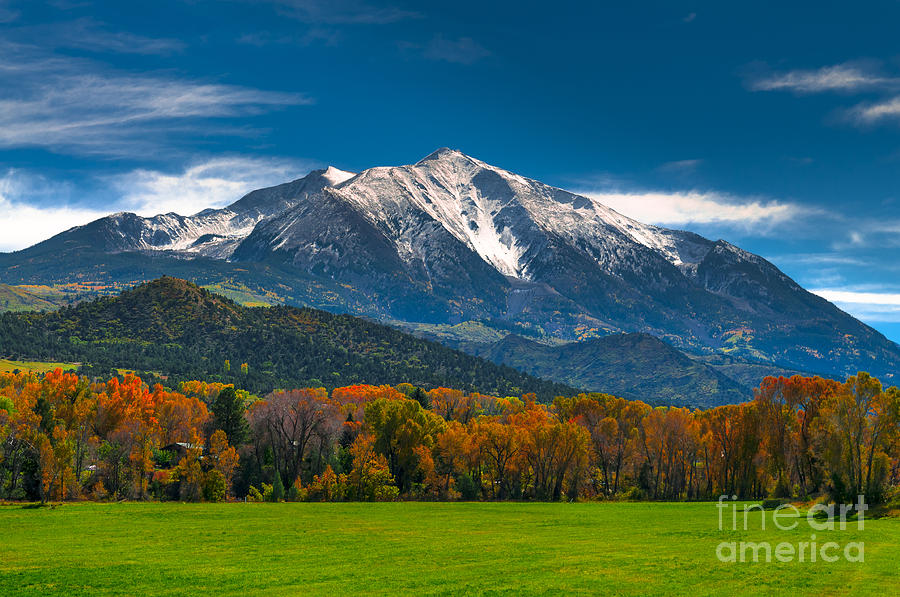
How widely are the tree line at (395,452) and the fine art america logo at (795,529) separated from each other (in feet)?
51.9

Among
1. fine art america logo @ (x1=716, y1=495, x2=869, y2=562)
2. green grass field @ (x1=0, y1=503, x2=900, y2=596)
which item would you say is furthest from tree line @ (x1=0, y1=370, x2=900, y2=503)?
green grass field @ (x1=0, y1=503, x2=900, y2=596)

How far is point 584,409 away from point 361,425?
52513mm

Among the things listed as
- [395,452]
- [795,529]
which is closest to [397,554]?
[795,529]

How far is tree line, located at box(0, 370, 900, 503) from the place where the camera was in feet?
373

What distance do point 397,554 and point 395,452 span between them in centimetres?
6788

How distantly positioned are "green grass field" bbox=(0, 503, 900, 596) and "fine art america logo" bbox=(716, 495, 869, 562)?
130 cm

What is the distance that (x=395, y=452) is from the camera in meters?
131

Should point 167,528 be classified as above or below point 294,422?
below

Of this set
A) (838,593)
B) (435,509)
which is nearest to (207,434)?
(435,509)

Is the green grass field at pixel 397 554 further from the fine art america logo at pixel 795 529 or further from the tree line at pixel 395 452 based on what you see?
the tree line at pixel 395 452

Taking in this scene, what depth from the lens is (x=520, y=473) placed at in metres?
133

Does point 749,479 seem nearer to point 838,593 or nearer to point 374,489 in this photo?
point 374,489

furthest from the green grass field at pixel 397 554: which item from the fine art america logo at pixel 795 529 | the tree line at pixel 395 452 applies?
the tree line at pixel 395 452

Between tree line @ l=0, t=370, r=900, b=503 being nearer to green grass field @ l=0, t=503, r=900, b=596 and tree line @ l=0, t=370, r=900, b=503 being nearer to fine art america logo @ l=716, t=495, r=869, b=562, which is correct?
fine art america logo @ l=716, t=495, r=869, b=562
